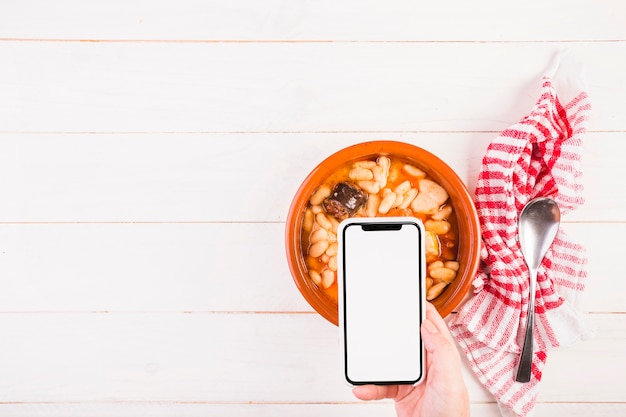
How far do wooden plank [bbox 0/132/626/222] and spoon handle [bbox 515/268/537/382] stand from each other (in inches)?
5.8

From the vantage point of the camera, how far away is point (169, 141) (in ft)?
2.97

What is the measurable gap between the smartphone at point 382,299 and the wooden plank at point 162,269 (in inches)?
7.2

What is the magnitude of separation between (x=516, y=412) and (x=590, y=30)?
624 millimetres

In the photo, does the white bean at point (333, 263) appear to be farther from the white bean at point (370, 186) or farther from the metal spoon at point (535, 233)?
the metal spoon at point (535, 233)

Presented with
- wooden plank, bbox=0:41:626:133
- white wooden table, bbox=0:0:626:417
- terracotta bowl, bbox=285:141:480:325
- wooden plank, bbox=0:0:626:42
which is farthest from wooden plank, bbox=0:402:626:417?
wooden plank, bbox=0:0:626:42

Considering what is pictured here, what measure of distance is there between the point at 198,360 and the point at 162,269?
0.16m

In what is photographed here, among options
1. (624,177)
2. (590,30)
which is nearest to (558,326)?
(624,177)

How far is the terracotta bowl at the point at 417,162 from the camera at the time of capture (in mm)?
763

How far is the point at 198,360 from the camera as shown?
35.9 inches

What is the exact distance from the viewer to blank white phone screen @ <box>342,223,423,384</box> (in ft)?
2.39

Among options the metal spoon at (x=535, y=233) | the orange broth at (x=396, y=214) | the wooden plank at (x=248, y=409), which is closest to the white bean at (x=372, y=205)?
the orange broth at (x=396, y=214)

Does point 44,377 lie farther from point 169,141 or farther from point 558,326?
point 558,326

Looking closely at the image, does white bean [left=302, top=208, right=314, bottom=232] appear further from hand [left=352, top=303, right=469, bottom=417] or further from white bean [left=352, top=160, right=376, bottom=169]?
hand [left=352, top=303, right=469, bottom=417]

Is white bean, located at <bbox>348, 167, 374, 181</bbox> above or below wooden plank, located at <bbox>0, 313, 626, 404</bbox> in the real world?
above
